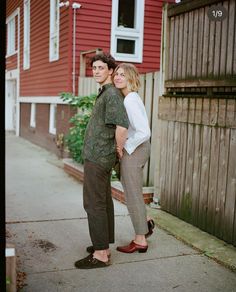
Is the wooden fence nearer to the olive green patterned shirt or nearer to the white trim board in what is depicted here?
the olive green patterned shirt

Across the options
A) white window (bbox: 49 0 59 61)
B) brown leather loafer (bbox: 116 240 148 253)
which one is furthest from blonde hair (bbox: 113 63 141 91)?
white window (bbox: 49 0 59 61)

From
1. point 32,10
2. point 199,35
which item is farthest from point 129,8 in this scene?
point 199,35

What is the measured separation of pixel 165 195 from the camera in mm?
5652

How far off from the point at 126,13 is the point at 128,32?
583 millimetres

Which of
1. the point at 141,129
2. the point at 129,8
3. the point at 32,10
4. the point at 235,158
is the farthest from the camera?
the point at 129,8

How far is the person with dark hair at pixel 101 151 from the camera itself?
373 cm

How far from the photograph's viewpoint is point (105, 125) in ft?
12.3

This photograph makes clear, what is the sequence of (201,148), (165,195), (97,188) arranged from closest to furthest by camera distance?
(97,188)
(201,148)
(165,195)

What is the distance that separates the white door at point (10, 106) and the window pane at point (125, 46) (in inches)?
304

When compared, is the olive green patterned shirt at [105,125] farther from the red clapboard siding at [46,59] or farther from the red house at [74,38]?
the red clapboard siding at [46,59]

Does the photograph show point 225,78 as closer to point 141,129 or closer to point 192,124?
point 192,124

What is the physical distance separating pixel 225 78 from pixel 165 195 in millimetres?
1811

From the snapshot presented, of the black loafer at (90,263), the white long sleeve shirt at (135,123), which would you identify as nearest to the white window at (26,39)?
the white long sleeve shirt at (135,123)

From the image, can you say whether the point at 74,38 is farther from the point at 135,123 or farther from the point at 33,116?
the point at 135,123
